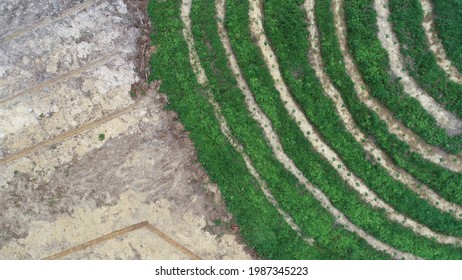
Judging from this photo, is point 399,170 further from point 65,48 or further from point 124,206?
point 65,48

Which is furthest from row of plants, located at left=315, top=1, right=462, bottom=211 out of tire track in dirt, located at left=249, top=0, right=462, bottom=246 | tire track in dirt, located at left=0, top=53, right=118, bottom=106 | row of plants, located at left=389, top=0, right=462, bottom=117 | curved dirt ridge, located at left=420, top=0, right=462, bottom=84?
tire track in dirt, located at left=0, top=53, right=118, bottom=106

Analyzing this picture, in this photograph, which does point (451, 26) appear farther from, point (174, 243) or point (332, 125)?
point (174, 243)

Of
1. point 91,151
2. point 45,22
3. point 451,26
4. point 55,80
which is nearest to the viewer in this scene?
point 451,26

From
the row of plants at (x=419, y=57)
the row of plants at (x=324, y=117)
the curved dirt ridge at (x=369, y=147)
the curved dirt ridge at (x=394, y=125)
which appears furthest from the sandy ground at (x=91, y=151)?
the row of plants at (x=419, y=57)

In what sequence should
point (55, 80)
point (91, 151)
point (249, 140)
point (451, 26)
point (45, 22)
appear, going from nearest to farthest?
1. point (451, 26)
2. point (249, 140)
3. point (91, 151)
4. point (55, 80)
5. point (45, 22)

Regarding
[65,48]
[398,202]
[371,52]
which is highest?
[65,48]

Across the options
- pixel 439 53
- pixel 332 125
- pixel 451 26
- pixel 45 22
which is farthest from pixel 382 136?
pixel 45 22
